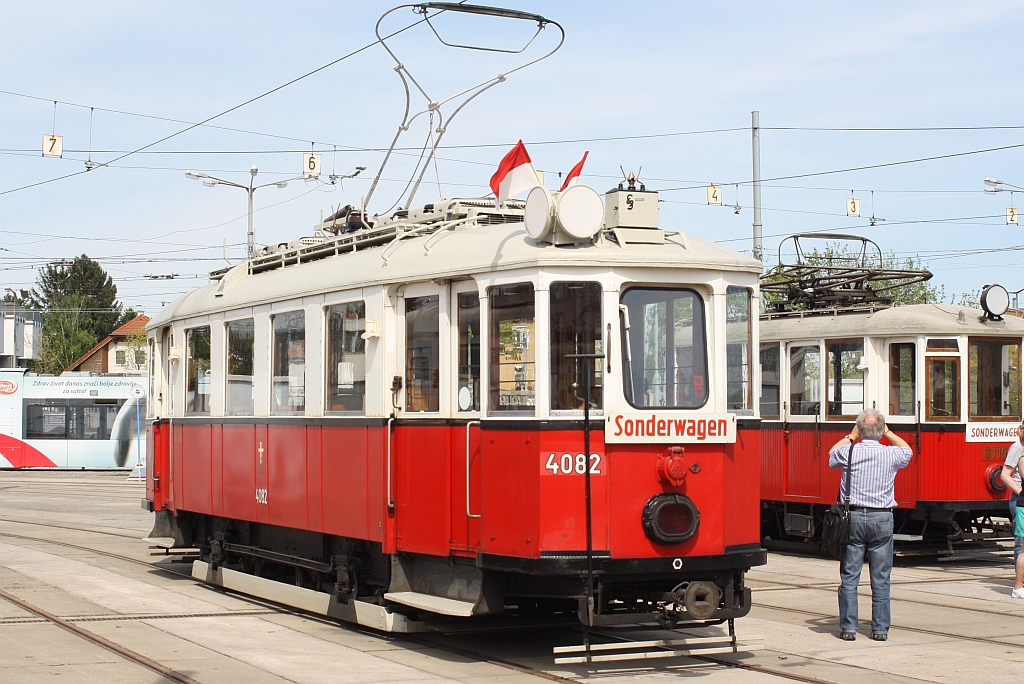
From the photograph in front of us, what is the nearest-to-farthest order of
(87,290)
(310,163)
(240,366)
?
(240,366)
(310,163)
(87,290)

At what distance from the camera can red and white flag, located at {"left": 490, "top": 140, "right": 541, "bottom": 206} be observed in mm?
10562

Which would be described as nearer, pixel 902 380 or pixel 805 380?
pixel 902 380

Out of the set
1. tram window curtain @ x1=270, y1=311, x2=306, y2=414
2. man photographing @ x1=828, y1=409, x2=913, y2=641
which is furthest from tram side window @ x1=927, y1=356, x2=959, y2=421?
tram window curtain @ x1=270, y1=311, x2=306, y2=414

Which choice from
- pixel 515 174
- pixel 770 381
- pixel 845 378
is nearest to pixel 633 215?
pixel 515 174

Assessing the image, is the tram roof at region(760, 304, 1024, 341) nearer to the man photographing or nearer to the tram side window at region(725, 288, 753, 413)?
the man photographing

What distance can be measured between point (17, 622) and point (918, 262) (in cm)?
3168

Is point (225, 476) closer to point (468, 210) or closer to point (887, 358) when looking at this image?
point (468, 210)

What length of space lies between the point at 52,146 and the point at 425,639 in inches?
668

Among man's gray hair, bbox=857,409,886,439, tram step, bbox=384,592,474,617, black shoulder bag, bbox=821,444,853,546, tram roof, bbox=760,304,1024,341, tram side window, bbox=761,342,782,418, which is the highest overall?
tram roof, bbox=760,304,1024,341

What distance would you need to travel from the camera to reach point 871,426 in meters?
10.4

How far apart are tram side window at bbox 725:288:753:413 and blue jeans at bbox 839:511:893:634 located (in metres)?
1.73

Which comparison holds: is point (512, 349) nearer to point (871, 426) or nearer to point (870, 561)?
point (871, 426)

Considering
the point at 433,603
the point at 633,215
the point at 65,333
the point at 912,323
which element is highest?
the point at 65,333

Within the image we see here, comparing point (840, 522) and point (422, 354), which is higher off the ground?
point (422, 354)
